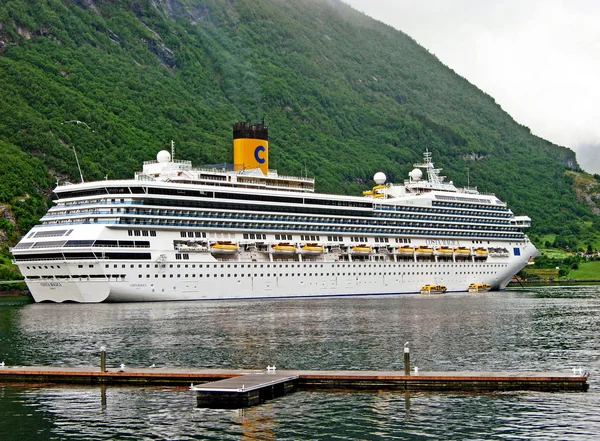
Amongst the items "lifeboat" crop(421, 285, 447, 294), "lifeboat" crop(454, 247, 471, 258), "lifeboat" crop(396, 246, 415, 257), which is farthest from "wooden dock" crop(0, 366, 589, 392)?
"lifeboat" crop(454, 247, 471, 258)

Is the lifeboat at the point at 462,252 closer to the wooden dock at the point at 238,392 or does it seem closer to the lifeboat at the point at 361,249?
the lifeboat at the point at 361,249

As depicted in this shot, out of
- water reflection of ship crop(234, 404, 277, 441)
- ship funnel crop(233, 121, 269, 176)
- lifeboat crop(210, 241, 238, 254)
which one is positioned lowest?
water reflection of ship crop(234, 404, 277, 441)

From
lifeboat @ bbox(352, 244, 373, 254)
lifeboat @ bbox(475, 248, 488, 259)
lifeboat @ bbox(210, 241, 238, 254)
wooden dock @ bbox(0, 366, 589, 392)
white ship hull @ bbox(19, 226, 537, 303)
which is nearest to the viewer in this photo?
wooden dock @ bbox(0, 366, 589, 392)

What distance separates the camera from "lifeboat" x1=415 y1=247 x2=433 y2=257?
120 m

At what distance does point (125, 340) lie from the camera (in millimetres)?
54094

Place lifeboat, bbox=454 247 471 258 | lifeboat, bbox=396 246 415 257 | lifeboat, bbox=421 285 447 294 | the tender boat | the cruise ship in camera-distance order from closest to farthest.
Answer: the cruise ship → lifeboat, bbox=421 285 447 294 → lifeboat, bbox=396 246 415 257 → the tender boat → lifeboat, bbox=454 247 471 258

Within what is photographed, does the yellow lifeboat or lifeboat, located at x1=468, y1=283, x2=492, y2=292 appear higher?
the yellow lifeboat

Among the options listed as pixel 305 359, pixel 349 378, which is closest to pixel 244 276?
pixel 305 359

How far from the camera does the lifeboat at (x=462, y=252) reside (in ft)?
414

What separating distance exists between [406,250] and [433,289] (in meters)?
5.86

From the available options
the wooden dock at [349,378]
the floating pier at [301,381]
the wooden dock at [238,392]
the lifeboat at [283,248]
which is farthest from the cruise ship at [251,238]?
the wooden dock at [238,392]

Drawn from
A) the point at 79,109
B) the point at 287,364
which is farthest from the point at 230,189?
the point at 79,109

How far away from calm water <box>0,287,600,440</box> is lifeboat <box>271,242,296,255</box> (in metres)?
20.5

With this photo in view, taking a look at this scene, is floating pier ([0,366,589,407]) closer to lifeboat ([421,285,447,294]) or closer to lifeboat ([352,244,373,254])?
lifeboat ([352,244,373,254])
